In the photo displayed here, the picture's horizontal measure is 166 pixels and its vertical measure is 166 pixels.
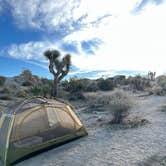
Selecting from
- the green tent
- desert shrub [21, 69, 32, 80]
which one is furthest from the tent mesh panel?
desert shrub [21, 69, 32, 80]

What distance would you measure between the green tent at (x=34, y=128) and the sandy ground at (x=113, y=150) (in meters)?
0.25

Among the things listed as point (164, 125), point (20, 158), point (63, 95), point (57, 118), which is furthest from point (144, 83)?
point (20, 158)

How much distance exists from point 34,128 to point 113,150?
2.35 m

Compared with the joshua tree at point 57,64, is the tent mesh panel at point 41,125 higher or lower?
lower

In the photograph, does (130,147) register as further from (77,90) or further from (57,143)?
(77,90)

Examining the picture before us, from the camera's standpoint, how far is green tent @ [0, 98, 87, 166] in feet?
16.8

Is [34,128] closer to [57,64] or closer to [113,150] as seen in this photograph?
[113,150]

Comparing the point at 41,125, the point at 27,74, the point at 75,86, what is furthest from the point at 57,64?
the point at 27,74

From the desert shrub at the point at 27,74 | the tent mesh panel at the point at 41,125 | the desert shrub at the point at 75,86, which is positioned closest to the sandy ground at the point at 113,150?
the tent mesh panel at the point at 41,125

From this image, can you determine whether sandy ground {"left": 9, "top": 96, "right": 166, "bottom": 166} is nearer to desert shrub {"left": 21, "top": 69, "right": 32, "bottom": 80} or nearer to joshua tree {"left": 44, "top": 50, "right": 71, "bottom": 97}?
joshua tree {"left": 44, "top": 50, "right": 71, "bottom": 97}

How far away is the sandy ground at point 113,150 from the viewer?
454 cm

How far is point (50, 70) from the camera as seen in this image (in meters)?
17.2

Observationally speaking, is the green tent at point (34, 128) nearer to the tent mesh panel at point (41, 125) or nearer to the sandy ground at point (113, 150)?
the tent mesh panel at point (41, 125)

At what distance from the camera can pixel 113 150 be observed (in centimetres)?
519
